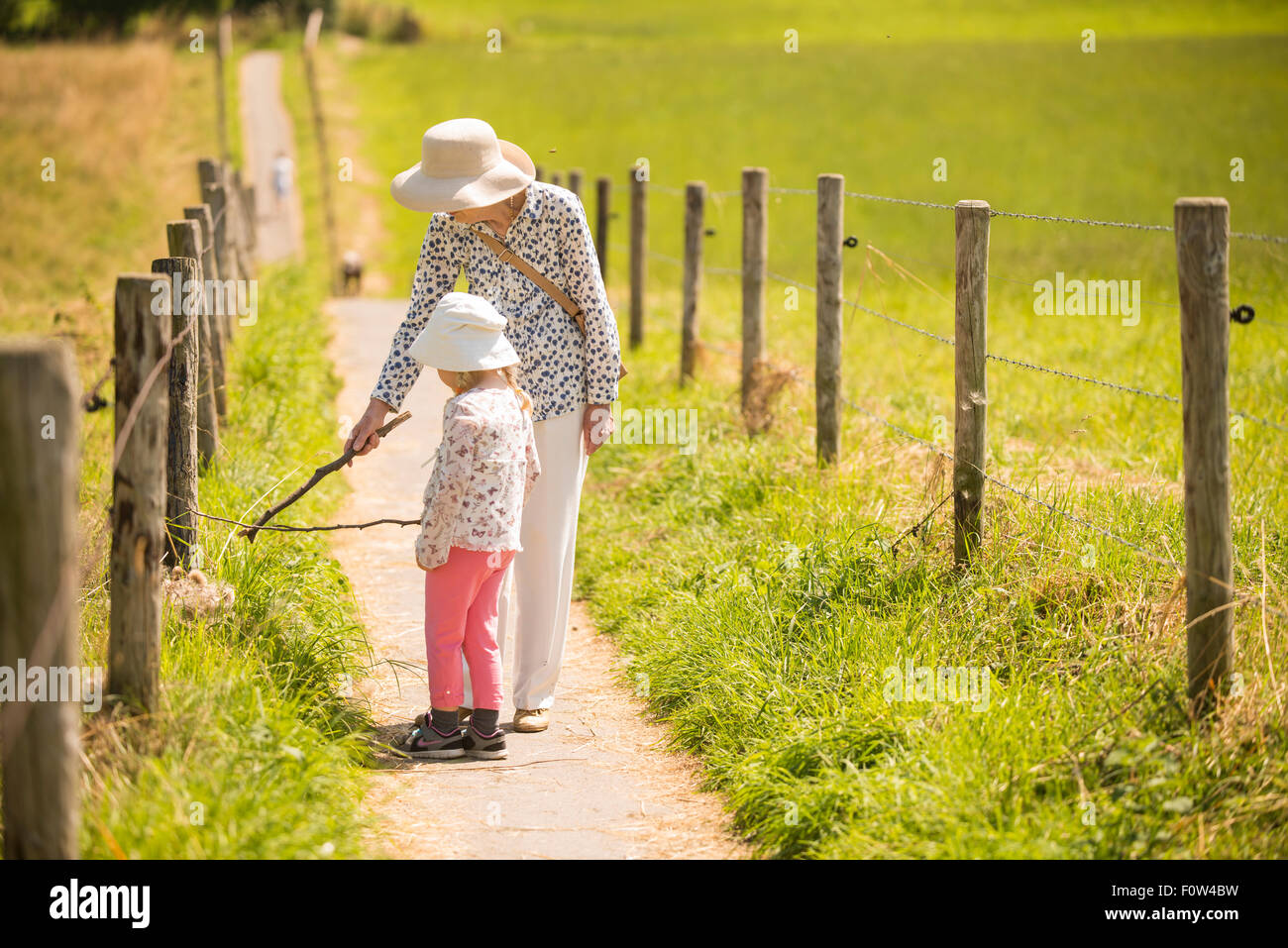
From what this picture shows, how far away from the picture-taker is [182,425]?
15.9ft

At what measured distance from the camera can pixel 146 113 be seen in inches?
1490

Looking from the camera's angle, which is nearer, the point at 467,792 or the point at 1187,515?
the point at 1187,515

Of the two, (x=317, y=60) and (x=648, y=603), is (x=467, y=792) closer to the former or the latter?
(x=648, y=603)

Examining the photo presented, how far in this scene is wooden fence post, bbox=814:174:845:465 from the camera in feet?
21.0

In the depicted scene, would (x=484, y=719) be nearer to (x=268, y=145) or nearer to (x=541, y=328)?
(x=541, y=328)

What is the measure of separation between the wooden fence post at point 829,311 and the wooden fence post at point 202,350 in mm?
2977

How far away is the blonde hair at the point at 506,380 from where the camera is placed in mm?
4125

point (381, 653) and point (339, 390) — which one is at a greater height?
point (339, 390)

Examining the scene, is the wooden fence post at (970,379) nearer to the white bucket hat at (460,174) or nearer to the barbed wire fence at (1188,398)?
the barbed wire fence at (1188,398)

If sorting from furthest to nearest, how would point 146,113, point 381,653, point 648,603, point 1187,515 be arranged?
point 146,113 → point 648,603 → point 381,653 → point 1187,515

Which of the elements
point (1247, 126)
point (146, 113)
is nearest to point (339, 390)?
point (1247, 126)

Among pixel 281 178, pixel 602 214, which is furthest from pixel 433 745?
pixel 281 178
